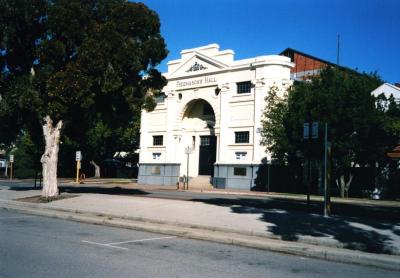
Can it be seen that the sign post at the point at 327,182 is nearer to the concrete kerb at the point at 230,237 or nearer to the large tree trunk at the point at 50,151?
the concrete kerb at the point at 230,237

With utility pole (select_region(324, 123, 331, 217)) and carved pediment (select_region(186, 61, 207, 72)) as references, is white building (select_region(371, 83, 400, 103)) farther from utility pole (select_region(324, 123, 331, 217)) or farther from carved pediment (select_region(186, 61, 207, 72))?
utility pole (select_region(324, 123, 331, 217))

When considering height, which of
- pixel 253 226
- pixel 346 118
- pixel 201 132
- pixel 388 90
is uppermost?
pixel 388 90

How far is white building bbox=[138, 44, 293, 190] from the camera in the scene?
123ft

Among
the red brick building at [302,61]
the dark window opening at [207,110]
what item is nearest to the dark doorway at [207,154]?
the dark window opening at [207,110]

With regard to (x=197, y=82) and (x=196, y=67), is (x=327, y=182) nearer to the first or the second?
(x=197, y=82)

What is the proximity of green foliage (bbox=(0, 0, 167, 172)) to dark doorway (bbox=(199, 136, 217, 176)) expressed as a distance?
70.6 feet

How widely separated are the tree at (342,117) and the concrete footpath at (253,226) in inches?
484

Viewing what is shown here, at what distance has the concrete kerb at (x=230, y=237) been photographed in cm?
880

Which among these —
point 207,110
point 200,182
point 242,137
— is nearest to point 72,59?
point 242,137

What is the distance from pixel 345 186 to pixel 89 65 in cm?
2097

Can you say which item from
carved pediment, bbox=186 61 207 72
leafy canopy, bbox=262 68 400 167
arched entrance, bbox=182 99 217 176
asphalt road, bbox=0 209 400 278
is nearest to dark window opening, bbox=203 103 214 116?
arched entrance, bbox=182 99 217 176

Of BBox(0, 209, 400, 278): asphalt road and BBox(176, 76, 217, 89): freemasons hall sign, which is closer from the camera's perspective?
BBox(0, 209, 400, 278): asphalt road

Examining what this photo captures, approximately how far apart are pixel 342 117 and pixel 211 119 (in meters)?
16.7

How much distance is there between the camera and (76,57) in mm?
20219
